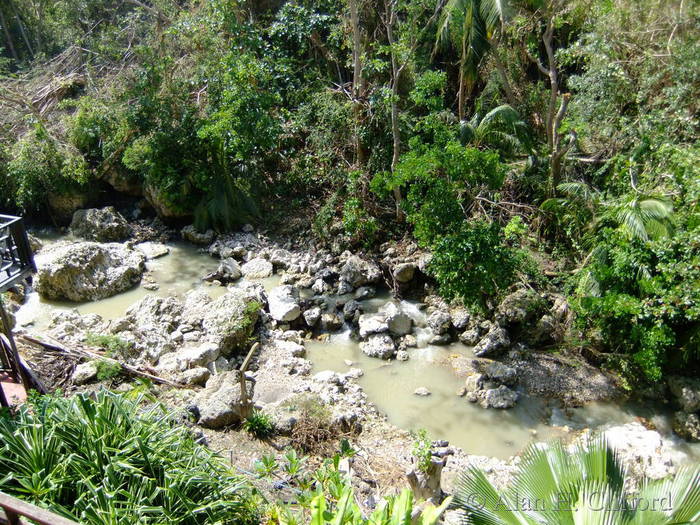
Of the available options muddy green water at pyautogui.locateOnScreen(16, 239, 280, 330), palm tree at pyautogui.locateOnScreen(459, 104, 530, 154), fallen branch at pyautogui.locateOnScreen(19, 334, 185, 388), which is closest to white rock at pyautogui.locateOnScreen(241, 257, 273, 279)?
muddy green water at pyautogui.locateOnScreen(16, 239, 280, 330)

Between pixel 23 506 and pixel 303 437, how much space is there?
423 centimetres

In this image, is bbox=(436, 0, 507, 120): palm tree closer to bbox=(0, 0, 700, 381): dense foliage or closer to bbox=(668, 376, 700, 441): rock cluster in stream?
bbox=(0, 0, 700, 381): dense foliage

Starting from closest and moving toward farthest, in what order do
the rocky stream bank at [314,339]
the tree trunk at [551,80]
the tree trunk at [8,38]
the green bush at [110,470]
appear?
the green bush at [110,470] < the rocky stream bank at [314,339] < the tree trunk at [551,80] < the tree trunk at [8,38]

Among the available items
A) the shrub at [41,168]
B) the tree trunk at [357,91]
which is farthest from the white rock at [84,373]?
the shrub at [41,168]

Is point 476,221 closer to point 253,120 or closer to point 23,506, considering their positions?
point 253,120

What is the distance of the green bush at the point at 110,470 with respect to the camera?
3945mm

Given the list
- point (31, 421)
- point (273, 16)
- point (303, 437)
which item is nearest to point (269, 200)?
point (273, 16)

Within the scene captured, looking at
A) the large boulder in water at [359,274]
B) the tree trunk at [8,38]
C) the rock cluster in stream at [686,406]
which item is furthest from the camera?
the tree trunk at [8,38]

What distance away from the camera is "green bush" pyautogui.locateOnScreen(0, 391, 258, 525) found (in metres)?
3.95

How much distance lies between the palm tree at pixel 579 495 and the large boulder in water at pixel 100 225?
11.7 m

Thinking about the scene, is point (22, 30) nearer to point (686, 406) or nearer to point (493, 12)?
point (493, 12)

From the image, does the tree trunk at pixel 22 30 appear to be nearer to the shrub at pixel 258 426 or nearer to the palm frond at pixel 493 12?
the palm frond at pixel 493 12

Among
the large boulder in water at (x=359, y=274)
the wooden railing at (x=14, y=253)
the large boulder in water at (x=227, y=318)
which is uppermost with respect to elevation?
the wooden railing at (x=14, y=253)

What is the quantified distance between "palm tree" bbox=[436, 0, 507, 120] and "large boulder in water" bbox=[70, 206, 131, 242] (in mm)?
8720
